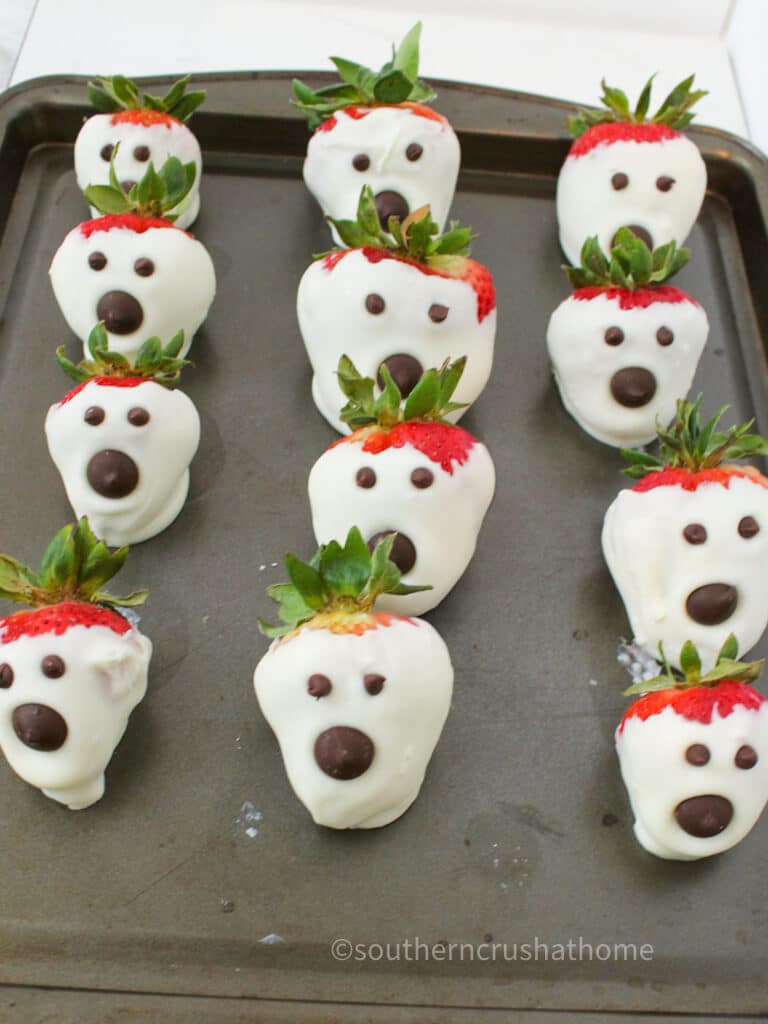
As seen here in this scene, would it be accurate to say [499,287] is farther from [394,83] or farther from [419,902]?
[419,902]

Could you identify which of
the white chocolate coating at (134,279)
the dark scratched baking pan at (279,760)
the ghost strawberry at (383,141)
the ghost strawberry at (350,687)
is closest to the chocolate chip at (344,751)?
the ghost strawberry at (350,687)

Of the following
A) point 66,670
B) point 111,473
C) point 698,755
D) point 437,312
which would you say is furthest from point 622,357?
point 66,670

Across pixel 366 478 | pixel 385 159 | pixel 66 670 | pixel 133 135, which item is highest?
pixel 133 135

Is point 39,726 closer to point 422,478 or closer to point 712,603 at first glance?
point 422,478

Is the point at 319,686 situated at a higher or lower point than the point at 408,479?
lower

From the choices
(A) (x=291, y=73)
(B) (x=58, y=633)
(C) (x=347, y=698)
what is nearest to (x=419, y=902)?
(C) (x=347, y=698)

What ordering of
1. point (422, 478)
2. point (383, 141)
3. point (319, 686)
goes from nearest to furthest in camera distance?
1. point (319, 686)
2. point (422, 478)
3. point (383, 141)

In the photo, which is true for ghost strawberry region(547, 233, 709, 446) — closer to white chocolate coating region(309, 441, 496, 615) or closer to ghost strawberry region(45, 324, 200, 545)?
white chocolate coating region(309, 441, 496, 615)

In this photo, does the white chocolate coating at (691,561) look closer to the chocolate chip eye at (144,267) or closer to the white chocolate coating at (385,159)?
the white chocolate coating at (385,159)
